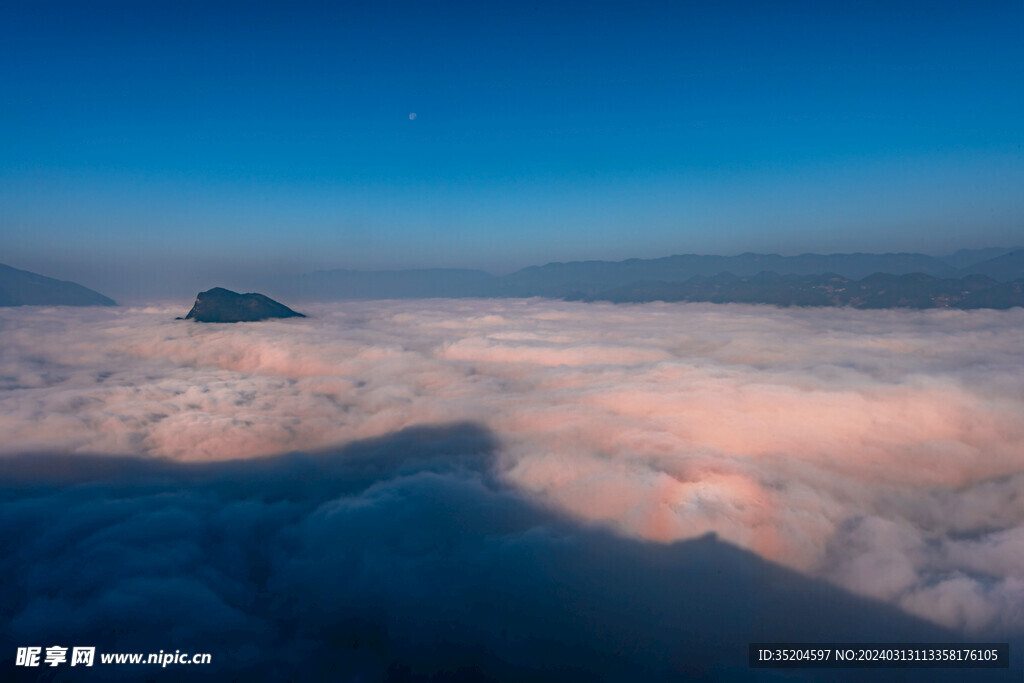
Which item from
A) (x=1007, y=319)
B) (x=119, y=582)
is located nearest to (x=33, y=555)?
(x=119, y=582)

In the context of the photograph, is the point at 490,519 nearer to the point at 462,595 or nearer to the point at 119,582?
the point at 462,595

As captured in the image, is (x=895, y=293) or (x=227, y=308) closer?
(x=227, y=308)

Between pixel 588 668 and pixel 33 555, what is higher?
pixel 33 555

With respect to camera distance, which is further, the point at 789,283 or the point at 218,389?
the point at 789,283

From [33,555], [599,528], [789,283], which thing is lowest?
[599,528]

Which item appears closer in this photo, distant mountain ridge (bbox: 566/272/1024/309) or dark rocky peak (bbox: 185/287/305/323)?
dark rocky peak (bbox: 185/287/305/323)

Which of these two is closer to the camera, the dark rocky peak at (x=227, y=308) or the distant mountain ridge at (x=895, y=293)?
the dark rocky peak at (x=227, y=308)

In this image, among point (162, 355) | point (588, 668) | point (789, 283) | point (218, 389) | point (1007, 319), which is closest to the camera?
point (588, 668)

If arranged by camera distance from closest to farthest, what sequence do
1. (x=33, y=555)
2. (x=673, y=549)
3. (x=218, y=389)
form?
1. (x=33, y=555)
2. (x=673, y=549)
3. (x=218, y=389)

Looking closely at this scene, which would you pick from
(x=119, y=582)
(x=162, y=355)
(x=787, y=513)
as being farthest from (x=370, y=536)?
(x=162, y=355)

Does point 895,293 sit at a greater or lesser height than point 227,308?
lesser
